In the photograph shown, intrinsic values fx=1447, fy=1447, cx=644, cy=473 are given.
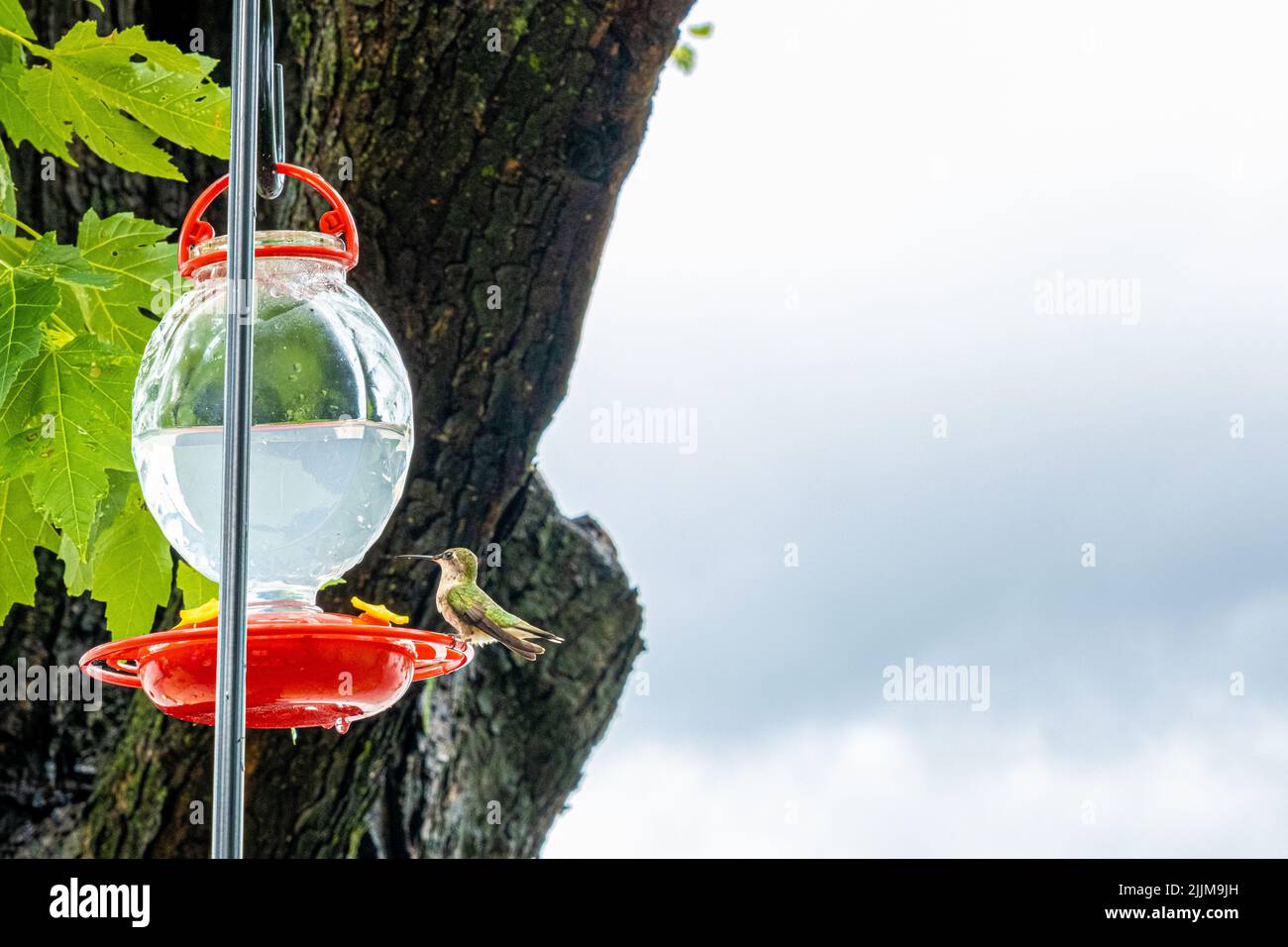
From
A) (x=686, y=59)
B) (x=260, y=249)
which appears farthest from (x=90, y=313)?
(x=686, y=59)

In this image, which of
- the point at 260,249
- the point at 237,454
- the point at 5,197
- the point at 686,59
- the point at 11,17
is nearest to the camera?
the point at 237,454

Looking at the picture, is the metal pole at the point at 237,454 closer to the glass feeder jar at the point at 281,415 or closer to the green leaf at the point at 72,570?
the glass feeder jar at the point at 281,415

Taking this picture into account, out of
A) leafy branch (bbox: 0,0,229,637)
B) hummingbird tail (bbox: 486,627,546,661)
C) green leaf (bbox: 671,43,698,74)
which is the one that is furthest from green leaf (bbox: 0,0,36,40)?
green leaf (bbox: 671,43,698,74)

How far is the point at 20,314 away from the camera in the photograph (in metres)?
1.19

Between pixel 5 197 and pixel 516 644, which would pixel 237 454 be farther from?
pixel 5 197

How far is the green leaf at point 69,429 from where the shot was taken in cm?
122

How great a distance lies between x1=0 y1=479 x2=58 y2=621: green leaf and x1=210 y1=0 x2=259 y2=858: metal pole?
0.62m

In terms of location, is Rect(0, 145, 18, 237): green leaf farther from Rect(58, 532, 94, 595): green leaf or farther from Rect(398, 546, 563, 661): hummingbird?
Rect(398, 546, 563, 661): hummingbird

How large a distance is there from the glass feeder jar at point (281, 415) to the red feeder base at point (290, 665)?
220mm

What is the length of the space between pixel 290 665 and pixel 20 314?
1.32ft

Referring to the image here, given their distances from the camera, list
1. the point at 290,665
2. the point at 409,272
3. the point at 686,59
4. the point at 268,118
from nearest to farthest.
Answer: the point at 290,665
the point at 268,118
the point at 409,272
the point at 686,59

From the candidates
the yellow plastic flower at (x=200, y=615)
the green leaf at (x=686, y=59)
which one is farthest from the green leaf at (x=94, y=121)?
the green leaf at (x=686, y=59)
